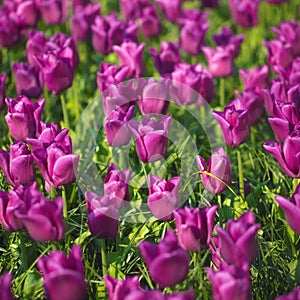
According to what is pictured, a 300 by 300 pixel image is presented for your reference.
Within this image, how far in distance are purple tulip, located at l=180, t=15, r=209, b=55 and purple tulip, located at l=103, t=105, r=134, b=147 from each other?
1408 mm

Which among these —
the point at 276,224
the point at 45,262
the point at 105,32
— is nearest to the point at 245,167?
the point at 276,224

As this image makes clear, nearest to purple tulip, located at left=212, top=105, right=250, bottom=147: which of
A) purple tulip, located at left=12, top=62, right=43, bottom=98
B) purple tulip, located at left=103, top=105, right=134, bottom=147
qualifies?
purple tulip, located at left=103, top=105, right=134, bottom=147

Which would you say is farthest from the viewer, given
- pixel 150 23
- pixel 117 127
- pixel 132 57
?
pixel 150 23

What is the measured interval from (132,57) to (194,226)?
64.3 inches

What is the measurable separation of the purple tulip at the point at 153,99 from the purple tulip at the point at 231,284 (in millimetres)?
1223

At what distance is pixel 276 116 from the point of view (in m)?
2.86

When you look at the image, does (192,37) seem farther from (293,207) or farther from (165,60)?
(293,207)

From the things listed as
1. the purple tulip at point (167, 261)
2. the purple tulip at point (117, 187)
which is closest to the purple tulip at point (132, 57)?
the purple tulip at point (117, 187)

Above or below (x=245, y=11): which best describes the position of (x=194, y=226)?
above

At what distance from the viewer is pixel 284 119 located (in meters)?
2.80

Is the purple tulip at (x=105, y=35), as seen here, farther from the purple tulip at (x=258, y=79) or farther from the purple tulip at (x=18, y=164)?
the purple tulip at (x=18, y=164)

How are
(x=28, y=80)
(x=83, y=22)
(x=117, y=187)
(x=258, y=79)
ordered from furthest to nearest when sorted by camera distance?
(x=83, y=22) → (x=258, y=79) → (x=28, y=80) → (x=117, y=187)

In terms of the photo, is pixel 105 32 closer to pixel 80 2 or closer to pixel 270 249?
pixel 80 2

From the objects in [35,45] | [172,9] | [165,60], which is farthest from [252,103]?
[172,9]
